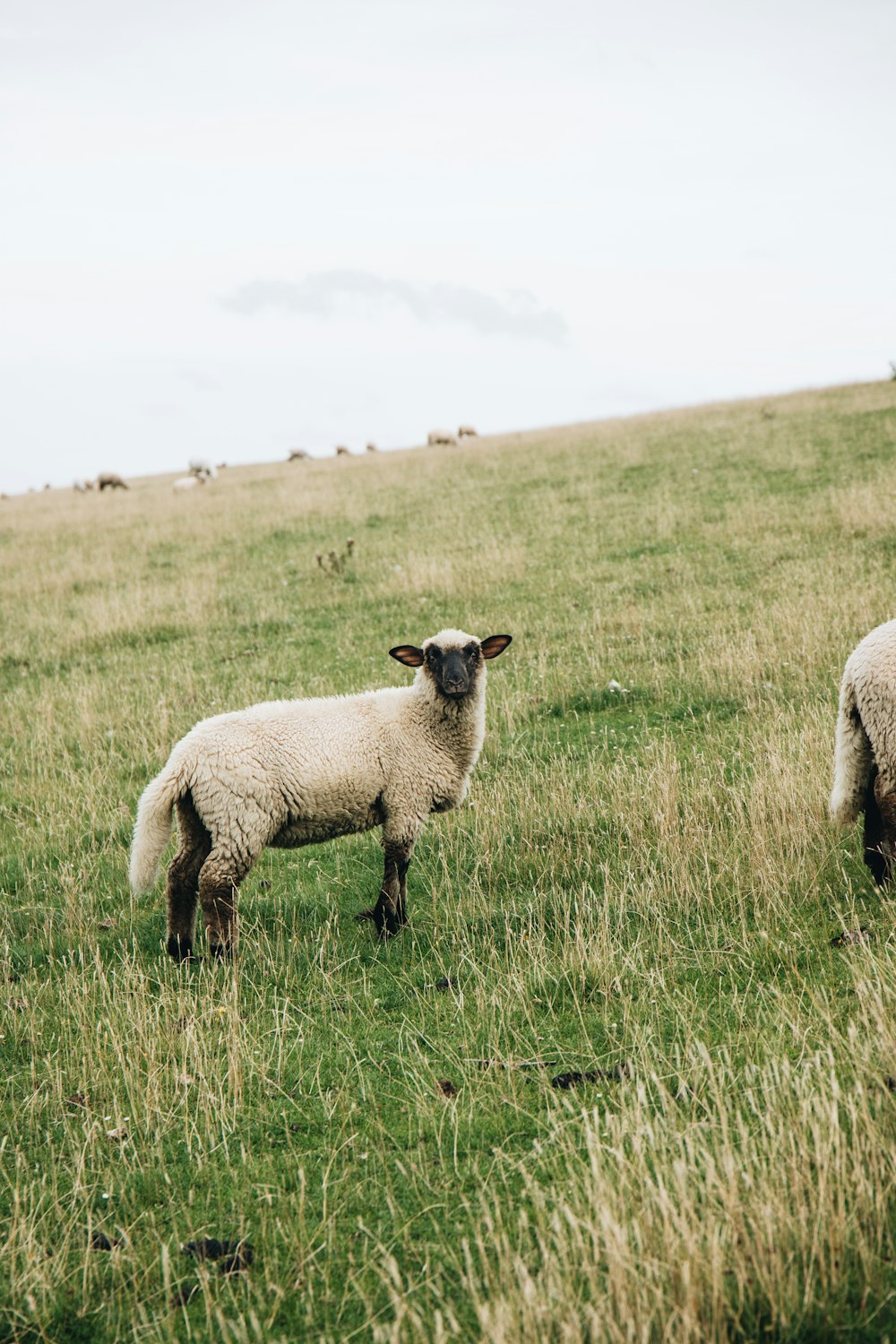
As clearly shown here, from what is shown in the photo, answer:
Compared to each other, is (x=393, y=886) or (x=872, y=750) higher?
(x=872, y=750)

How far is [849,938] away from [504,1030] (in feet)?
6.12

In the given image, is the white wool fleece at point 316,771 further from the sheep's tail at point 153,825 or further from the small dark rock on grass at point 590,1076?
the small dark rock on grass at point 590,1076

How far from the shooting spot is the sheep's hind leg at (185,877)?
6219 mm

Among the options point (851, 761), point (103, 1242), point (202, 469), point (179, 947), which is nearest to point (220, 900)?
point (179, 947)

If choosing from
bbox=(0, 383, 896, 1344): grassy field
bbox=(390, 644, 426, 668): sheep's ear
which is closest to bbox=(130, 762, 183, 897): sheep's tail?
bbox=(0, 383, 896, 1344): grassy field

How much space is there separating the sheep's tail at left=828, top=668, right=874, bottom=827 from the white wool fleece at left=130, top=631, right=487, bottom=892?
95.5 inches

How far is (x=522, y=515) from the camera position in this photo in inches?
837

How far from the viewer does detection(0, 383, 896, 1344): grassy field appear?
3131 mm

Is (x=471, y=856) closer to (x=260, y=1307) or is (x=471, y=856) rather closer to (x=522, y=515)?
(x=260, y=1307)

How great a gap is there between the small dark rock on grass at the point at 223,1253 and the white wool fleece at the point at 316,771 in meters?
2.62

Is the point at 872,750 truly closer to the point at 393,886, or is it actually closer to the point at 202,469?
the point at 393,886

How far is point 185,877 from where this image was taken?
6.23 meters

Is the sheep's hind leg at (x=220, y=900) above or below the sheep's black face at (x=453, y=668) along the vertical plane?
below

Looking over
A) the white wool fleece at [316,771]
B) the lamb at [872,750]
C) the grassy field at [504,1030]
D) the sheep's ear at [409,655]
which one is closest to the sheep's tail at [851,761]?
the lamb at [872,750]
